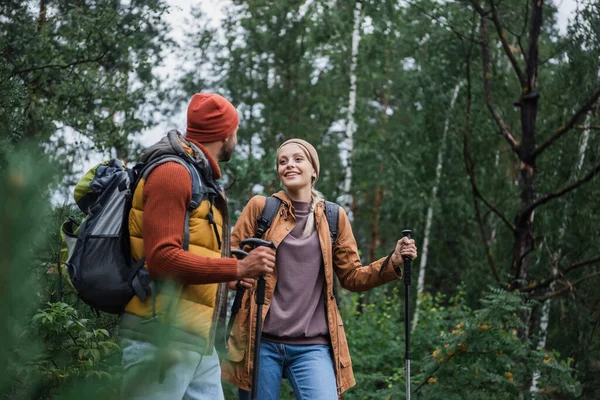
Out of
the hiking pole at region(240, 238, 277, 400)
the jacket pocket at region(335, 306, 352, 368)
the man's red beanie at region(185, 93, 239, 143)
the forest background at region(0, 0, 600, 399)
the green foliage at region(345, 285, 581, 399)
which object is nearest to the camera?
the forest background at region(0, 0, 600, 399)

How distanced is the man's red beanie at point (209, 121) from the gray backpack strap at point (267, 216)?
2.45ft

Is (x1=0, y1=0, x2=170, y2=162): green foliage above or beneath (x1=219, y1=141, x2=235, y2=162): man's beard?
above

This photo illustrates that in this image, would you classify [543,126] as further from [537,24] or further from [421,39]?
[421,39]

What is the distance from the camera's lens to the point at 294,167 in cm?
397

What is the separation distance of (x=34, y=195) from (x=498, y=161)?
19.1m

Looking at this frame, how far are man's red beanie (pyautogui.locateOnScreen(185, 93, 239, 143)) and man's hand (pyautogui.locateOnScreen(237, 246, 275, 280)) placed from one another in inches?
22.2

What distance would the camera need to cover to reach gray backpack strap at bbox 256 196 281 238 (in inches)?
152

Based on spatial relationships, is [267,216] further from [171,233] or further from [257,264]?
[171,233]

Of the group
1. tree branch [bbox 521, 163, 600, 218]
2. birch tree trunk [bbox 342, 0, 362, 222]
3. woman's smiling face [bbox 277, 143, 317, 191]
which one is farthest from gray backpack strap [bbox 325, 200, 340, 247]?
birch tree trunk [bbox 342, 0, 362, 222]

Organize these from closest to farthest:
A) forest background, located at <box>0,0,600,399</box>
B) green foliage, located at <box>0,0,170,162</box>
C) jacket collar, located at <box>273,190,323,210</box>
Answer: forest background, located at <box>0,0,600,399</box>
jacket collar, located at <box>273,190,323,210</box>
green foliage, located at <box>0,0,170,162</box>

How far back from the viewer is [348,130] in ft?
55.6

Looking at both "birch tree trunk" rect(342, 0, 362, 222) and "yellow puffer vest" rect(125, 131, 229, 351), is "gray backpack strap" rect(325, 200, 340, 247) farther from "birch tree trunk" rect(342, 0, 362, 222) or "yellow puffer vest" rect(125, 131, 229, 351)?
"birch tree trunk" rect(342, 0, 362, 222)

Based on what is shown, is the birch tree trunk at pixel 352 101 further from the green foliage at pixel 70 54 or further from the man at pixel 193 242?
the man at pixel 193 242

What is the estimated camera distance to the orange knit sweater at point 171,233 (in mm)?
2717
